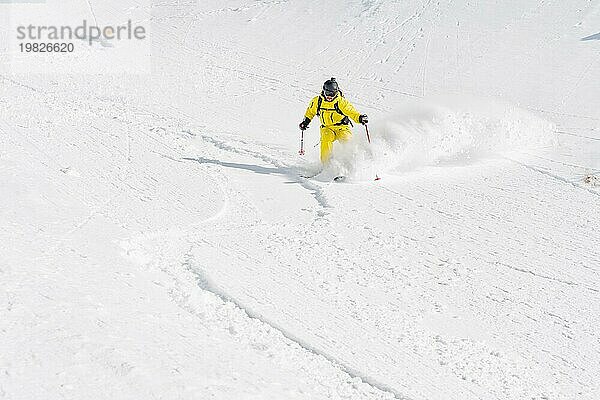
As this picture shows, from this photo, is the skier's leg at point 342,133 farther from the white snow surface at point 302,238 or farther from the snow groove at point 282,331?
Result: the snow groove at point 282,331

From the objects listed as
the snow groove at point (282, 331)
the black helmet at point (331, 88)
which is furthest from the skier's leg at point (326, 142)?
the snow groove at point (282, 331)

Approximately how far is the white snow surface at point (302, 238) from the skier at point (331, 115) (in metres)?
0.36

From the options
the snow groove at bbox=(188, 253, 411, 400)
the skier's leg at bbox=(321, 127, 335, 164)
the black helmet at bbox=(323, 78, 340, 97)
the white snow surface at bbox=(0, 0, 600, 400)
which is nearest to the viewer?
the white snow surface at bbox=(0, 0, 600, 400)

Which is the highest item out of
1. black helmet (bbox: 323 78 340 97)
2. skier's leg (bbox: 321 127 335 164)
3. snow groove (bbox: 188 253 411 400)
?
black helmet (bbox: 323 78 340 97)

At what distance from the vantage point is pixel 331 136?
10.2 meters

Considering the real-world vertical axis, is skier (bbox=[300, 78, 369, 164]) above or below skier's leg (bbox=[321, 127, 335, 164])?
above

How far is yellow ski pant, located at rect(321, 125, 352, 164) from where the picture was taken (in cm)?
1018

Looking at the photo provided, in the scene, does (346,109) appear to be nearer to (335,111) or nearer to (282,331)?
(335,111)

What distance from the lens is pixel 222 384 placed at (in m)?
3.98

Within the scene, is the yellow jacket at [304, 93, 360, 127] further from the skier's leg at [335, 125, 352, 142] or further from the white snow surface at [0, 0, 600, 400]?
the white snow surface at [0, 0, 600, 400]

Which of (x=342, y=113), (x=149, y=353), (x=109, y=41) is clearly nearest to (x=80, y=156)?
(x=342, y=113)

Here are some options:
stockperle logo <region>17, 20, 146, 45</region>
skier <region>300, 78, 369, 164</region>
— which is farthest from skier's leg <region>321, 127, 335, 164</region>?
stockperle logo <region>17, 20, 146, 45</region>

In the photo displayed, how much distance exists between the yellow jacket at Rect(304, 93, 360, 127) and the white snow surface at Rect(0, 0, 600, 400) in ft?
1.85

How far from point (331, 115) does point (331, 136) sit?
346mm
